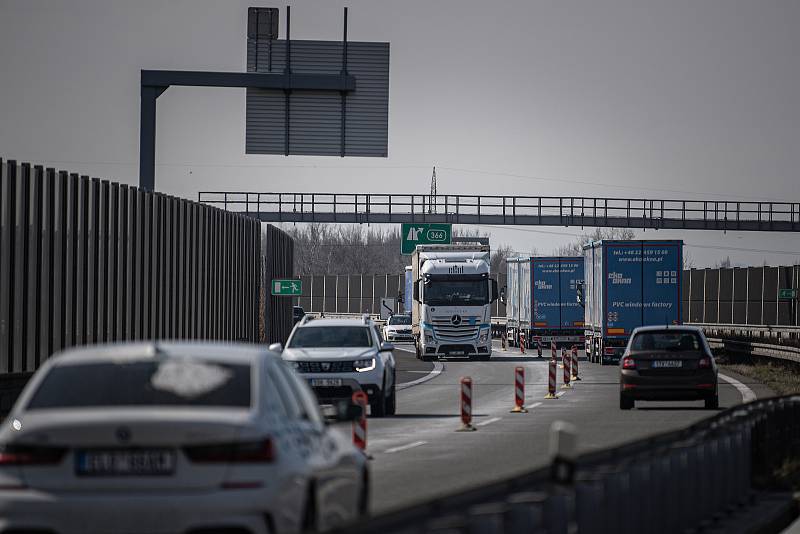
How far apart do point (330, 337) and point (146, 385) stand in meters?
19.4

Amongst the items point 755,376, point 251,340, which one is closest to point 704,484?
point 755,376

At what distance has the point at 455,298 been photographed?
5381 centimetres

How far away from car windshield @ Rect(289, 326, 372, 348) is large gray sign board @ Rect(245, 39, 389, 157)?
1078 cm

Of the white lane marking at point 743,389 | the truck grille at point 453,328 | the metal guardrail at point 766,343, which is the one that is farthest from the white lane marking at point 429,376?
the metal guardrail at point 766,343

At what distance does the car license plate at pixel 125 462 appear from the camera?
759 cm

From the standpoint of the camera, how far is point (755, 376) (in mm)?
41625

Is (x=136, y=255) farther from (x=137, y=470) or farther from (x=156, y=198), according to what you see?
(x=137, y=470)

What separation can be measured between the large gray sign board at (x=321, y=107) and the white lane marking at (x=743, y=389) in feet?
32.3

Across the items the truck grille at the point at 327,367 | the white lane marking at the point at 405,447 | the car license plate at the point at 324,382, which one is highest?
the truck grille at the point at 327,367

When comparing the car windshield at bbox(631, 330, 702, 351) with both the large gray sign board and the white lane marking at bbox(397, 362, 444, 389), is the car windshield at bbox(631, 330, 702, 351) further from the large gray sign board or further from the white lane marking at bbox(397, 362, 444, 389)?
the white lane marking at bbox(397, 362, 444, 389)

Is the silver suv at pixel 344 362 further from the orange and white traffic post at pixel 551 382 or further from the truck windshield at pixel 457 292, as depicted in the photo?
the truck windshield at pixel 457 292

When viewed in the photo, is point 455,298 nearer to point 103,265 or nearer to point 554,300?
point 554,300

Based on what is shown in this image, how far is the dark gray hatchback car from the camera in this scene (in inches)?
1073

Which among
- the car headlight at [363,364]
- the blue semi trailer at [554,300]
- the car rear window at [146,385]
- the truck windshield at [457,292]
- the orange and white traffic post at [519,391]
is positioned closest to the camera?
the car rear window at [146,385]
